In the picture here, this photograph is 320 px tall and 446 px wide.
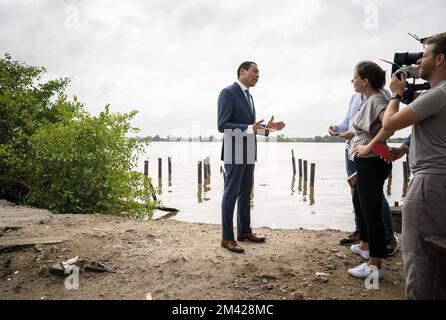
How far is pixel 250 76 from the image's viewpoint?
4.55 metres

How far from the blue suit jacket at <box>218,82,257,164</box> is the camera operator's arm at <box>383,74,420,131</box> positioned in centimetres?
196

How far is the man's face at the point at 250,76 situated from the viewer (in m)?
4.55

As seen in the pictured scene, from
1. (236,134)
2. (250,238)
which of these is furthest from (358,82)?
(250,238)

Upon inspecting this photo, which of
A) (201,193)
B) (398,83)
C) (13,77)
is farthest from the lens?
(201,193)

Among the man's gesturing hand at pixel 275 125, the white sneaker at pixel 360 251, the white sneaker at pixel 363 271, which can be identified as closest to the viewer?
the white sneaker at pixel 363 271

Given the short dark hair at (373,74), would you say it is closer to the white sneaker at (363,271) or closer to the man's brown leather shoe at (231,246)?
the white sneaker at (363,271)

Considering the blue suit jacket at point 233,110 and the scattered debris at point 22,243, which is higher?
the blue suit jacket at point 233,110

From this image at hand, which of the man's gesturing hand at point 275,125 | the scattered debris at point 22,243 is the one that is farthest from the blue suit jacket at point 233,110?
the scattered debris at point 22,243

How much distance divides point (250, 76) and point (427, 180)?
9.09 ft

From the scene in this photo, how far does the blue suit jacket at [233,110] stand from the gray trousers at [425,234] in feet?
7.58
